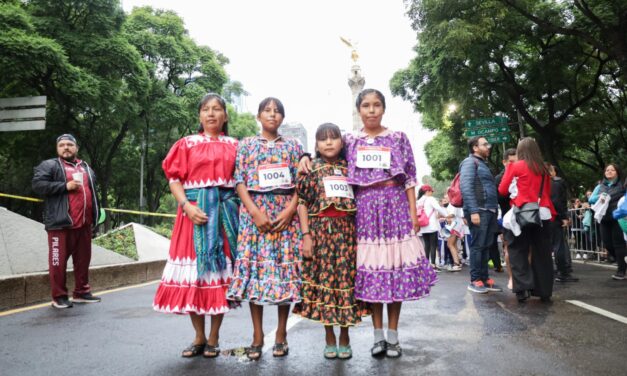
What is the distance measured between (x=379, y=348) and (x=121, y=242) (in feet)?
28.1

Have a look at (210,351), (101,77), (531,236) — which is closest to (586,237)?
(531,236)

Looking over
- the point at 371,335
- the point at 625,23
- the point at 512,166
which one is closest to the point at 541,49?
the point at 625,23

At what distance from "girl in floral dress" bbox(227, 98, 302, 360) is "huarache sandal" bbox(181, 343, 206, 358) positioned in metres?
0.42

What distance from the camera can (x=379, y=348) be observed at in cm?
347

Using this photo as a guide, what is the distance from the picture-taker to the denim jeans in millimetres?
6449

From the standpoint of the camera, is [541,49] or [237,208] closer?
[237,208]

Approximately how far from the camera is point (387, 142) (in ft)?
12.4

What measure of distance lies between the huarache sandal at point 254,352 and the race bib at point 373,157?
1.54 metres

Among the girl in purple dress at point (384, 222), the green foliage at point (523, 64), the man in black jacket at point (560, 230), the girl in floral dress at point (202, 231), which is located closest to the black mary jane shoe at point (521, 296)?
the man in black jacket at point (560, 230)

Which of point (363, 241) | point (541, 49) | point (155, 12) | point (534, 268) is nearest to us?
point (363, 241)

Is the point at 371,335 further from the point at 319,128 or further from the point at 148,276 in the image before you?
the point at 148,276

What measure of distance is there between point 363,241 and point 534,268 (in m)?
3.11

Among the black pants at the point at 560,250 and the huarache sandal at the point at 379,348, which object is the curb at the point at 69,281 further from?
the black pants at the point at 560,250

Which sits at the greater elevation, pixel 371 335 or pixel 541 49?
pixel 541 49
